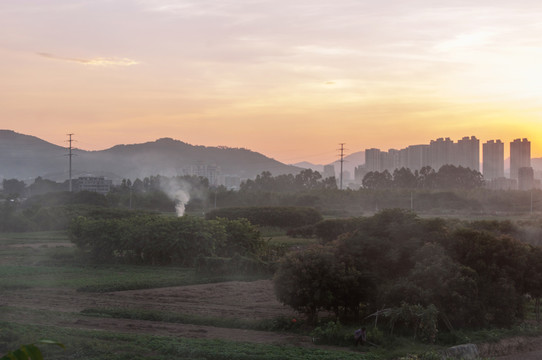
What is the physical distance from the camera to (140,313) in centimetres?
1905

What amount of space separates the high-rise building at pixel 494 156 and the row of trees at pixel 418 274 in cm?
15983

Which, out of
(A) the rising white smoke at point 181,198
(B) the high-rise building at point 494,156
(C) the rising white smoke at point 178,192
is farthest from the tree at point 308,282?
(B) the high-rise building at point 494,156

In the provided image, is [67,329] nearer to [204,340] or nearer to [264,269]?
[204,340]

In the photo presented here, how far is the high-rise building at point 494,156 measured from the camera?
171 metres

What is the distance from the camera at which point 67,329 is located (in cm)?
1603

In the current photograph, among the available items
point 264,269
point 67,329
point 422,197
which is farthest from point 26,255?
point 422,197

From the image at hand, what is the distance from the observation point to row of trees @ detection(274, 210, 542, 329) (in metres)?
17.5

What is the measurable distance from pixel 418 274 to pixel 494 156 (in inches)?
6681

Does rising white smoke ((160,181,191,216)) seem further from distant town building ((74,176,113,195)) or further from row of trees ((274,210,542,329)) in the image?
row of trees ((274,210,542,329))

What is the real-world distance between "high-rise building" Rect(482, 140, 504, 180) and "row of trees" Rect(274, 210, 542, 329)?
524ft

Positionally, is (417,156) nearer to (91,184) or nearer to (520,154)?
(520,154)

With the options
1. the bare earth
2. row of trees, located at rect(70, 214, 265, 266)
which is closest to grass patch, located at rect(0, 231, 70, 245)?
row of trees, located at rect(70, 214, 265, 266)

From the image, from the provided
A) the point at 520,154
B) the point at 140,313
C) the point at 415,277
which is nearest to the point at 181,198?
the point at 140,313

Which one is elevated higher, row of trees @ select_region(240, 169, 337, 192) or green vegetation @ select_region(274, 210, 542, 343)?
row of trees @ select_region(240, 169, 337, 192)
